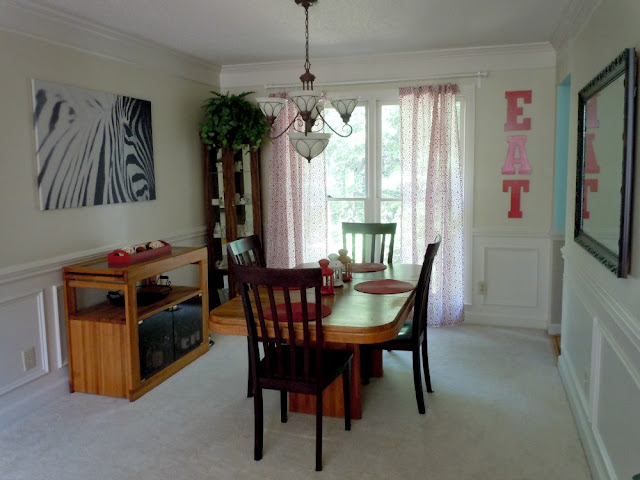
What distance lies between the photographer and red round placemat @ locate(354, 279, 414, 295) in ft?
10.3

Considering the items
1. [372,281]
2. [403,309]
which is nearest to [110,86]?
[372,281]

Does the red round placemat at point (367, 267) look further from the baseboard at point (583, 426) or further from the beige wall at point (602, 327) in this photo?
the baseboard at point (583, 426)

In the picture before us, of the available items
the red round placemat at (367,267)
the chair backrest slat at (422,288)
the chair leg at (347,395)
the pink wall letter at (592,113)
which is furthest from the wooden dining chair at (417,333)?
the pink wall letter at (592,113)

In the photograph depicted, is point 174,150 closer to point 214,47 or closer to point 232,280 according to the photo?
point 214,47

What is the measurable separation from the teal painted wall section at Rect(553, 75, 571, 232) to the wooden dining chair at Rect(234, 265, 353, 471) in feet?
8.52

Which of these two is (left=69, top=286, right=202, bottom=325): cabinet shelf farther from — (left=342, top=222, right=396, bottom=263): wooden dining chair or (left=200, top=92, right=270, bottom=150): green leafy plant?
(left=200, top=92, right=270, bottom=150): green leafy plant

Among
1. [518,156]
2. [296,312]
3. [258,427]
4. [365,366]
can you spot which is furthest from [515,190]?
[258,427]

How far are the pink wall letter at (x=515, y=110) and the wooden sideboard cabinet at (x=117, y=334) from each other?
9.75 feet

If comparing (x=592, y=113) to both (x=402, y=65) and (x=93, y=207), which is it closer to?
(x=402, y=65)

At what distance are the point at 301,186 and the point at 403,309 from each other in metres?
2.48

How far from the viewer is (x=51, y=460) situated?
8.96ft

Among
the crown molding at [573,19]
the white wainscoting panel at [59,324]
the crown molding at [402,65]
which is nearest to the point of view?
the crown molding at [573,19]

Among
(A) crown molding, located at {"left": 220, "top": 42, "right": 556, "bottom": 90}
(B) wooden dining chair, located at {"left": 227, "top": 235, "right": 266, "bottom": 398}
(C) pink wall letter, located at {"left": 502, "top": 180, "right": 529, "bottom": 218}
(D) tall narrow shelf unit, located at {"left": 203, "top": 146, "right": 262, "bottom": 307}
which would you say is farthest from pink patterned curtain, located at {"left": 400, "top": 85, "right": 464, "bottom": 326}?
(B) wooden dining chair, located at {"left": 227, "top": 235, "right": 266, "bottom": 398}

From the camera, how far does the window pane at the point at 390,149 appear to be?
490 centimetres
